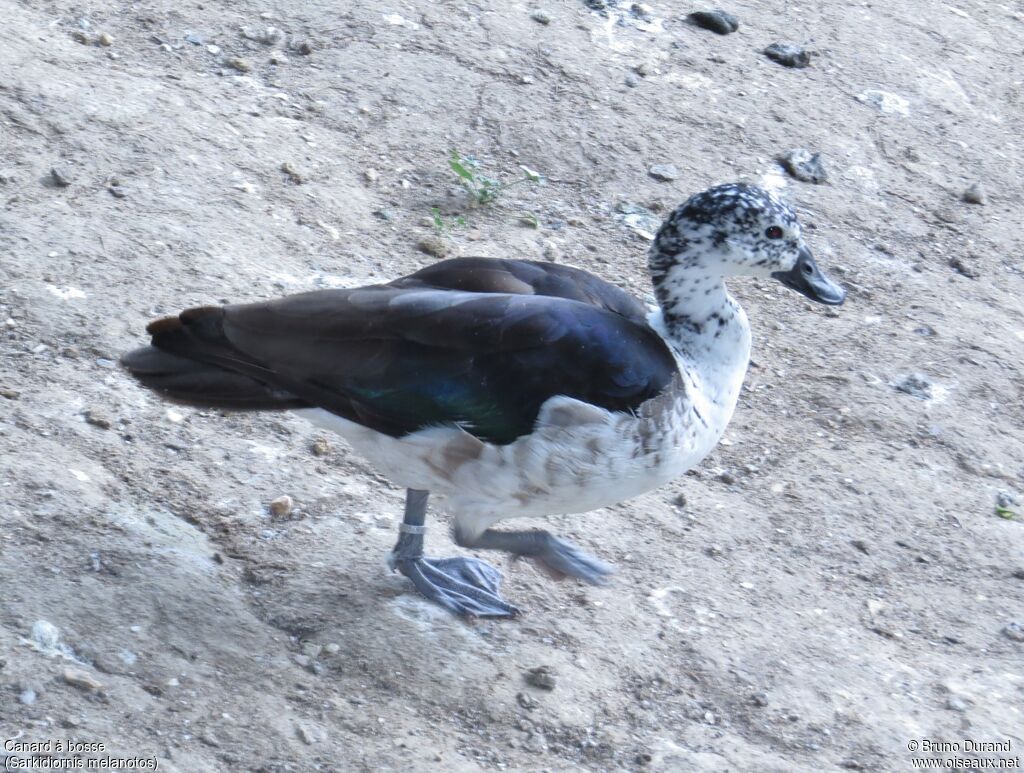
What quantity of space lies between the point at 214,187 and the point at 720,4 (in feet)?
11.3

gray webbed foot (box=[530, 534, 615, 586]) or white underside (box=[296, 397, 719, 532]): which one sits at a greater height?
white underside (box=[296, 397, 719, 532])


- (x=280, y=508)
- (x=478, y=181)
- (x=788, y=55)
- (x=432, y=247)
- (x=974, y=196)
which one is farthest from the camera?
(x=788, y=55)

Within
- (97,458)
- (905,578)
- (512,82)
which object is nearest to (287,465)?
(97,458)

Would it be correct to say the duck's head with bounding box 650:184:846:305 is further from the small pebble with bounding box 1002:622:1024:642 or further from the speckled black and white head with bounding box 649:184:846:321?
the small pebble with bounding box 1002:622:1024:642

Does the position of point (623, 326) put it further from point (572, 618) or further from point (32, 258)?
point (32, 258)

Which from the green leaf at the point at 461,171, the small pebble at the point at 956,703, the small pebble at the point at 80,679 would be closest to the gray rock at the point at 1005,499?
the small pebble at the point at 956,703

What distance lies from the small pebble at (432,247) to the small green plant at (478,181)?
1.20 feet

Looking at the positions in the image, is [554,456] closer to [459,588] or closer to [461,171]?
[459,588]

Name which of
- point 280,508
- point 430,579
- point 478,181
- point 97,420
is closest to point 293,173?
point 478,181

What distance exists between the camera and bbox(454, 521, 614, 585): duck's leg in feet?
13.1

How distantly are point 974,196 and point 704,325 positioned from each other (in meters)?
3.27

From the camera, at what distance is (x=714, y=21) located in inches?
283

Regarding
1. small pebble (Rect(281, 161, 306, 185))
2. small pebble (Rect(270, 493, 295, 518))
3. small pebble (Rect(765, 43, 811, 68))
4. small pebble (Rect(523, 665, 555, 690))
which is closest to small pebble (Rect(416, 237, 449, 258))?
small pebble (Rect(281, 161, 306, 185))

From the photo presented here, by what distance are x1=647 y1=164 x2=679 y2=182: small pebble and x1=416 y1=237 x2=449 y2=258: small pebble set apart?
125cm
